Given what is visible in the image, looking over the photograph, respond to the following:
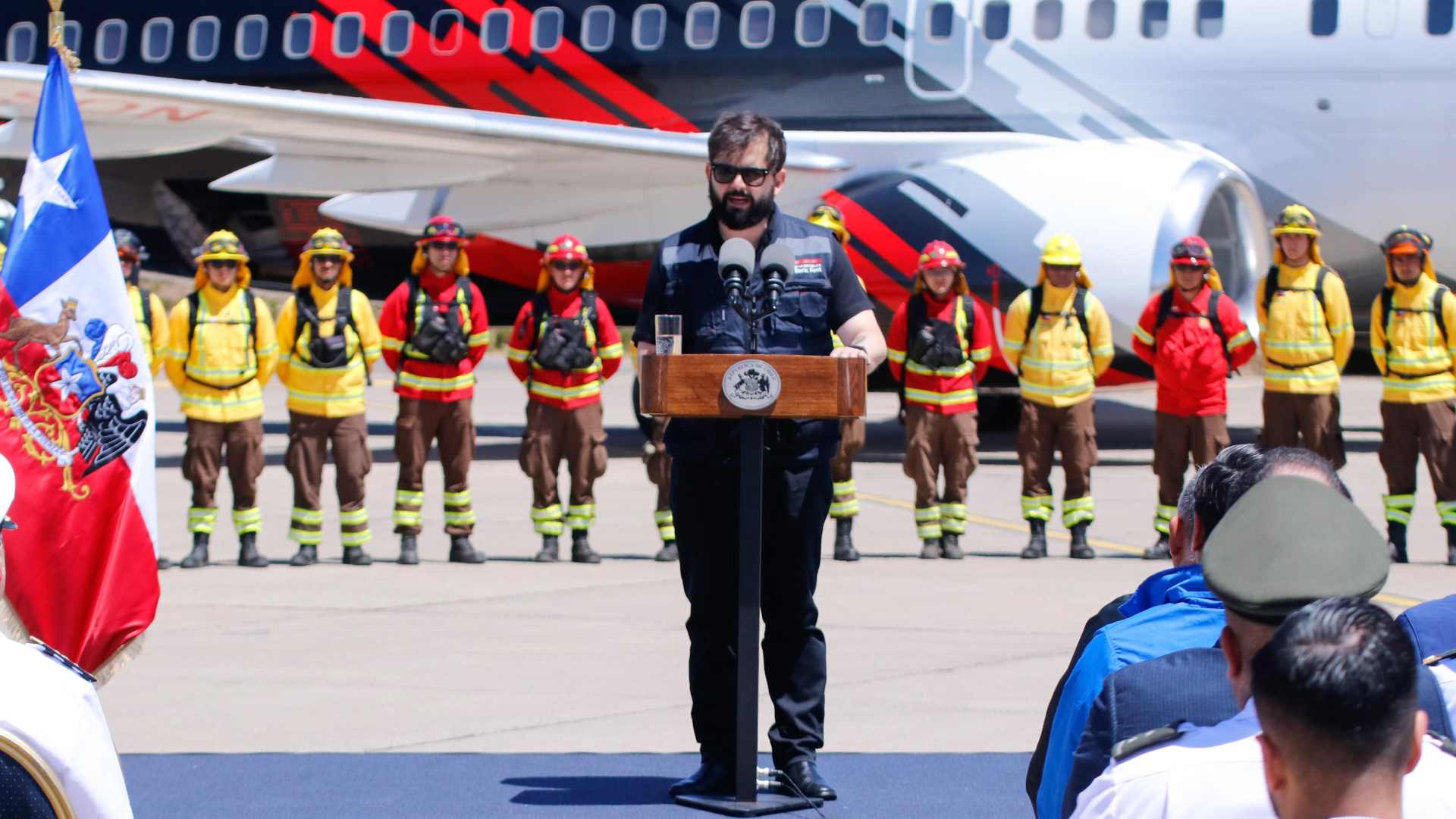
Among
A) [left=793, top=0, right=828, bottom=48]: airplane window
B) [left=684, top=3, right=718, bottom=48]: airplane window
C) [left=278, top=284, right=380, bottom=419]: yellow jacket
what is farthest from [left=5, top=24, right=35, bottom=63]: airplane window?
[left=278, top=284, right=380, bottom=419]: yellow jacket

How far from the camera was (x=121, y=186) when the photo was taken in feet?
54.9

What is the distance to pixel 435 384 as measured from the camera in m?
9.80

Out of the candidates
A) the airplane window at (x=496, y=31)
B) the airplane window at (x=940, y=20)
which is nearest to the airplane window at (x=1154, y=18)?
the airplane window at (x=940, y=20)

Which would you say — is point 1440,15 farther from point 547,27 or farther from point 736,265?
point 736,265

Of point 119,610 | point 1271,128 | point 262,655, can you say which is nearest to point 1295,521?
point 119,610

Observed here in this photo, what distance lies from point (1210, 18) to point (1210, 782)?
12098 mm

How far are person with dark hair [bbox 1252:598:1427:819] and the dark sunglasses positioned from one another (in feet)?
10.2

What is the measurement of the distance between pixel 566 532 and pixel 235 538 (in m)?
2.05

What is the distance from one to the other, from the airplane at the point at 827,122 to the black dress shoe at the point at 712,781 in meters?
8.35

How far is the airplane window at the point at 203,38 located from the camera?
16.1m

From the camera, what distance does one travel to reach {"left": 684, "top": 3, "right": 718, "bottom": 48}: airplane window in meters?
14.7

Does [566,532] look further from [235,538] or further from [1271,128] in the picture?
[1271,128]

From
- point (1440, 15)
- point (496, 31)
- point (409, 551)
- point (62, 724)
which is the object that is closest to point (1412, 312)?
point (1440, 15)

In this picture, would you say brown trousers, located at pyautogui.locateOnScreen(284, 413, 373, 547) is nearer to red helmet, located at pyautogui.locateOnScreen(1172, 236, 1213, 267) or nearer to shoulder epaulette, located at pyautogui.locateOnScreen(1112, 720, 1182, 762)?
red helmet, located at pyautogui.locateOnScreen(1172, 236, 1213, 267)
